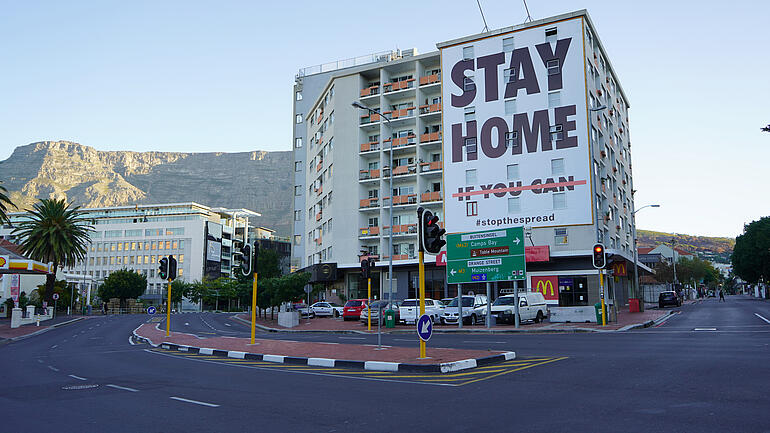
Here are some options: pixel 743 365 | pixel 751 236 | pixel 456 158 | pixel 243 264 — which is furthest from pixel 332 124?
pixel 751 236

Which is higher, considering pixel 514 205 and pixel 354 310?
pixel 514 205

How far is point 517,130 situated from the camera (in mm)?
50531

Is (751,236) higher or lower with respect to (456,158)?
lower

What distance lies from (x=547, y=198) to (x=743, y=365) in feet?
124

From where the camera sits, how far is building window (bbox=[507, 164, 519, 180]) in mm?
50031

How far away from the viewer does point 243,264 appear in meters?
20.7

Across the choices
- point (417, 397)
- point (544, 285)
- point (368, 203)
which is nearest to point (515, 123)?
point (544, 285)

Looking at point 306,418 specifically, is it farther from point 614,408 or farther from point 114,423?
point 614,408

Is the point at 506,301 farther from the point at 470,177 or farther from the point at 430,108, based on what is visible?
the point at 430,108

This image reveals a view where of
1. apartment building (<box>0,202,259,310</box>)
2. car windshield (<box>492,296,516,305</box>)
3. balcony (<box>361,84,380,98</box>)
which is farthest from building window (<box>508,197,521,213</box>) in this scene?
apartment building (<box>0,202,259,310</box>)

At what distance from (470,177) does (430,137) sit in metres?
7.72

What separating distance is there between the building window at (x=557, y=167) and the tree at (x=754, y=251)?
4583cm

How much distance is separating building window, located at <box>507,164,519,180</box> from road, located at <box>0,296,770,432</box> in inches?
1412

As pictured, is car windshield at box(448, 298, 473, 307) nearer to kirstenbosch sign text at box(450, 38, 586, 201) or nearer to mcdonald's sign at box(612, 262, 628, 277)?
kirstenbosch sign text at box(450, 38, 586, 201)
